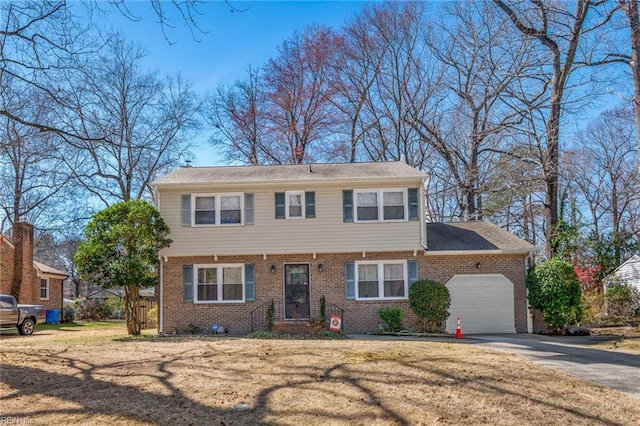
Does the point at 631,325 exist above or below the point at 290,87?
below

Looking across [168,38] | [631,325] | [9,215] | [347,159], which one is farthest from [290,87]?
[168,38]

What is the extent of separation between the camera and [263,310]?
54.7 feet

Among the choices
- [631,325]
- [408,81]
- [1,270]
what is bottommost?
[631,325]

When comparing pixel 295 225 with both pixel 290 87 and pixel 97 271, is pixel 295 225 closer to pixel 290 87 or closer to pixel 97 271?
pixel 97 271

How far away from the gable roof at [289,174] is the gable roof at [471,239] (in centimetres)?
247

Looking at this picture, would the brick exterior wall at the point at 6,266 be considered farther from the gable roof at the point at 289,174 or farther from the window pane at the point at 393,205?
the window pane at the point at 393,205

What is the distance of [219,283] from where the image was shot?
16.9 metres

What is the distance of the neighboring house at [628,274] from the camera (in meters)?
21.9

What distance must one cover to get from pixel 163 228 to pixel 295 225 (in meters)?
4.19

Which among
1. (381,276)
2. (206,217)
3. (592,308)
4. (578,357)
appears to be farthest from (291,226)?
(592,308)

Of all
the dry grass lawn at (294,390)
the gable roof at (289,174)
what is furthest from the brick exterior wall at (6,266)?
the dry grass lawn at (294,390)

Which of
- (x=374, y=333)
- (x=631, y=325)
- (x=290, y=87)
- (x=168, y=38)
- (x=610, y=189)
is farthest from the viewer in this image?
(x=610, y=189)

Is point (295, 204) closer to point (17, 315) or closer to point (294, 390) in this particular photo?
point (294, 390)

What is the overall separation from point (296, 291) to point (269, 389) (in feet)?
32.2
